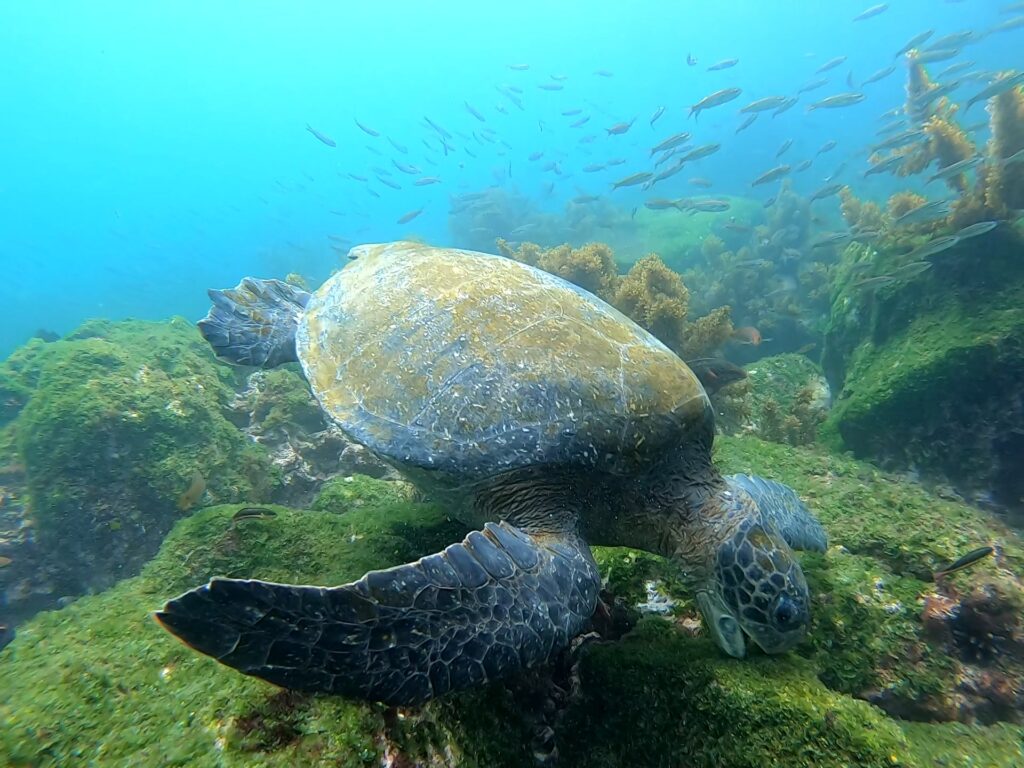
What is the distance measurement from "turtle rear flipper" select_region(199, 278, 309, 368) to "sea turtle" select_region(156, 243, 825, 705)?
0.80 metres

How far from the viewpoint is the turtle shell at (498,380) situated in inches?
106

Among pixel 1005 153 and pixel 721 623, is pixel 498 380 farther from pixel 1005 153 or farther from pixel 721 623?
pixel 1005 153

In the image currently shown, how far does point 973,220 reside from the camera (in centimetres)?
684

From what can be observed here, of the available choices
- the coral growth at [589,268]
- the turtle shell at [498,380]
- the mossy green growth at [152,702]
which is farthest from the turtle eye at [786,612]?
the coral growth at [589,268]

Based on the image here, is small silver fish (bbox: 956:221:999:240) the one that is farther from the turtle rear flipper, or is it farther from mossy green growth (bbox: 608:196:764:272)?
mossy green growth (bbox: 608:196:764:272)

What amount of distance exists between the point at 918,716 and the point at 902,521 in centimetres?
138

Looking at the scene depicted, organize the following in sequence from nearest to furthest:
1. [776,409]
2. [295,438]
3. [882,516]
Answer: [882,516] → [776,409] → [295,438]

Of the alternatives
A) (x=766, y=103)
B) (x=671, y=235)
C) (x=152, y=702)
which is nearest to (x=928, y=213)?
(x=152, y=702)

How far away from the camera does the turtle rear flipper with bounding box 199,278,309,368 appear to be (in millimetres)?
4512

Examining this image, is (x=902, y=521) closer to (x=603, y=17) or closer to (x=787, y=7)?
(x=787, y=7)

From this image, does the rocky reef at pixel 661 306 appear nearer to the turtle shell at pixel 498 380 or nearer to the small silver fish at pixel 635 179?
the turtle shell at pixel 498 380

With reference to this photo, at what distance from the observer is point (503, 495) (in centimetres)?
279

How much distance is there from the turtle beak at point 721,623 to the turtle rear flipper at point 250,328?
3819 millimetres

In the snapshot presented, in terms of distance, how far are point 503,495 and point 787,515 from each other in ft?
6.45
